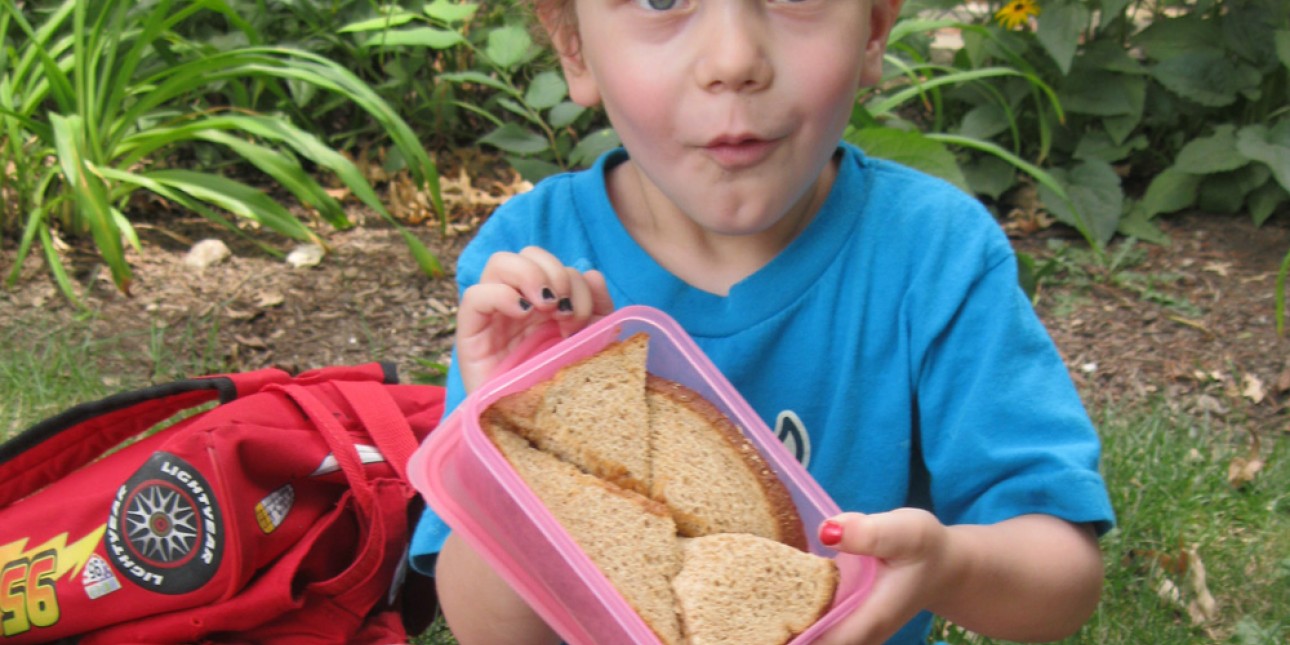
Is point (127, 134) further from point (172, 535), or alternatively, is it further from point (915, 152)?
point (915, 152)

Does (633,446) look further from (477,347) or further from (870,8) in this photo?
(870,8)

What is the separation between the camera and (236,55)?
3.08 metres

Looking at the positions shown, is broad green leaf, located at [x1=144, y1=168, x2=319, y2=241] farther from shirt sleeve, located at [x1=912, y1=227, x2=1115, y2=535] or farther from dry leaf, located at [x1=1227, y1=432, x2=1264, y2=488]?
dry leaf, located at [x1=1227, y1=432, x2=1264, y2=488]

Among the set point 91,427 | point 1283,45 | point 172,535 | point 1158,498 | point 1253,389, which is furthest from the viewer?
point 1283,45

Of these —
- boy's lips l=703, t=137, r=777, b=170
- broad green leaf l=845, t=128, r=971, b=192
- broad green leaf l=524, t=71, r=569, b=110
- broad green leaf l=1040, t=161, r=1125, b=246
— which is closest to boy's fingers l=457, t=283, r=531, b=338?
boy's lips l=703, t=137, r=777, b=170

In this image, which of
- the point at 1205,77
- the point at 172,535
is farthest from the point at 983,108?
the point at 172,535

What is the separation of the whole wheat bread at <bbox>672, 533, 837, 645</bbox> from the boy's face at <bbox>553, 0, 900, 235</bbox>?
370 mm

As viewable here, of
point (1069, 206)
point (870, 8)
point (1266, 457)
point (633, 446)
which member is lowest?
point (1266, 457)

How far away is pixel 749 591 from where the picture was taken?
1.12m

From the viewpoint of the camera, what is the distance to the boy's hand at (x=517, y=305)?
130cm

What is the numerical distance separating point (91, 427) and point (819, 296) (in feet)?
3.72

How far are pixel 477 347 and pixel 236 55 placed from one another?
2.00 m

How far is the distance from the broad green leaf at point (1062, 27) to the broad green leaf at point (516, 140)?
4.06 feet

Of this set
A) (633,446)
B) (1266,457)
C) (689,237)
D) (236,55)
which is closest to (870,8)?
(689,237)
